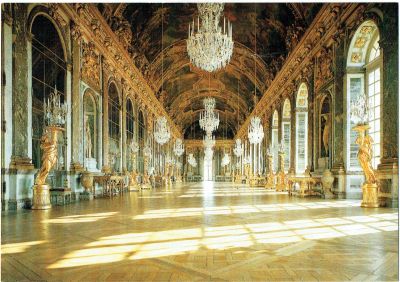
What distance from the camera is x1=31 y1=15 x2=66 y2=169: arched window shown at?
9195 millimetres

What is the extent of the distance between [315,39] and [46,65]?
9.75m

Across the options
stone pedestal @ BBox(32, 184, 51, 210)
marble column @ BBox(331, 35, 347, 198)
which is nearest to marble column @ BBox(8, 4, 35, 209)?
stone pedestal @ BBox(32, 184, 51, 210)

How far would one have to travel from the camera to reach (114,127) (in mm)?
15234

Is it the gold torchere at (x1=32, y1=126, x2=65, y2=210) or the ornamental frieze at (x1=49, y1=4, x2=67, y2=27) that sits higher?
the ornamental frieze at (x1=49, y1=4, x2=67, y2=27)

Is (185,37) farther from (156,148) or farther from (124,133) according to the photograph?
(156,148)

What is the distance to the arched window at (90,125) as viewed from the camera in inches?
462

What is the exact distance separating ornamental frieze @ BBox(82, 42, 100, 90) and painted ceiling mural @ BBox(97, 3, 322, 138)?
6.27 feet

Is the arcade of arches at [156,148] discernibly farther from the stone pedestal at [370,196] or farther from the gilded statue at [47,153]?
the stone pedestal at [370,196]

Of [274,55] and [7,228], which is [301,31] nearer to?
[274,55]

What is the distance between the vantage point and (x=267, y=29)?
18188 millimetres

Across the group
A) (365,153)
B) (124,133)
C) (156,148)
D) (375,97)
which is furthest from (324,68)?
(156,148)

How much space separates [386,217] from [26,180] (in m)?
7.38

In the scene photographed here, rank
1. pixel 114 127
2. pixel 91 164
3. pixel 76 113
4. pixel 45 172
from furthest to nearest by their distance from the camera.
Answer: pixel 114 127
pixel 91 164
pixel 76 113
pixel 45 172

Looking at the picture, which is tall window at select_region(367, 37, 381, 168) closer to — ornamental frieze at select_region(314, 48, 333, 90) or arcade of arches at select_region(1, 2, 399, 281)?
arcade of arches at select_region(1, 2, 399, 281)
